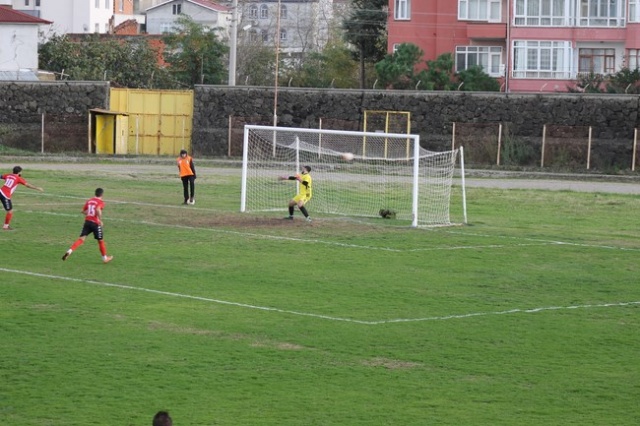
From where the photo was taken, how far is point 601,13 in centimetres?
7600

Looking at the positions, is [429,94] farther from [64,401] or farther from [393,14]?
[64,401]

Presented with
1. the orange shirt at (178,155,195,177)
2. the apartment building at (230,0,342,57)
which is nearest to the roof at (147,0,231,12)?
the apartment building at (230,0,342,57)

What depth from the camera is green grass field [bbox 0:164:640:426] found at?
586 inches

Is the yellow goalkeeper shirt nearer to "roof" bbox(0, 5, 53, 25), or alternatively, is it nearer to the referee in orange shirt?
the referee in orange shirt

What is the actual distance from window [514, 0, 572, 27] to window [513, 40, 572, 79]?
133cm

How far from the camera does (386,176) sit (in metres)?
50.1

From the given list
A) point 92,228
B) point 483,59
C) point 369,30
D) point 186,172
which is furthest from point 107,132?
point 92,228

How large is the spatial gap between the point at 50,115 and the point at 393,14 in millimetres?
25763

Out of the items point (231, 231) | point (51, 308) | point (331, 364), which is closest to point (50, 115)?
point (231, 231)

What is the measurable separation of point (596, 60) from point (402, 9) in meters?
13.3

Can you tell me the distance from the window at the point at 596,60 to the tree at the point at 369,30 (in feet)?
54.7

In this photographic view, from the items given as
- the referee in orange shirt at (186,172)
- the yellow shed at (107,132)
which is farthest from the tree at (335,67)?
the referee in orange shirt at (186,172)

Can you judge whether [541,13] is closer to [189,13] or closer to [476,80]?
[476,80]

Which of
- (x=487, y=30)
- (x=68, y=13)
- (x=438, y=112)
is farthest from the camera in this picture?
(x=68, y=13)
